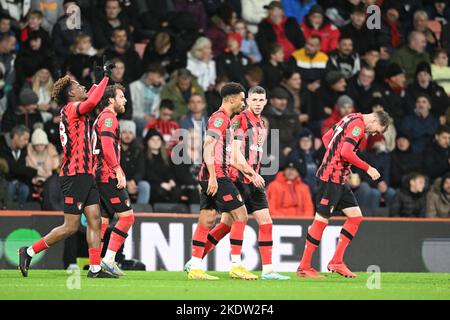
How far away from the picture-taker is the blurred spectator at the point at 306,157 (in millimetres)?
18953

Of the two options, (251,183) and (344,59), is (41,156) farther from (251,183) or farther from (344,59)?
(344,59)

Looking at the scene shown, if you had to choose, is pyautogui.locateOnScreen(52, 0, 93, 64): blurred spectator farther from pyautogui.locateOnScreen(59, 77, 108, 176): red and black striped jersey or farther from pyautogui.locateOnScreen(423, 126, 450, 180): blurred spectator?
pyautogui.locateOnScreen(423, 126, 450, 180): blurred spectator

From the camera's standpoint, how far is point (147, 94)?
19344 millimetres

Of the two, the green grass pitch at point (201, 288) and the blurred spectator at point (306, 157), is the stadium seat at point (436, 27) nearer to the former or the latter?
the blurred spectator at point (306, 157)

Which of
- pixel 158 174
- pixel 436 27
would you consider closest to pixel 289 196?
pixel 158 174

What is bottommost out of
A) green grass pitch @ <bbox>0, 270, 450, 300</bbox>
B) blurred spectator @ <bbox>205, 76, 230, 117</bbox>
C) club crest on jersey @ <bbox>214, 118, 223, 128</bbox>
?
green grass pitch @ <bbox>0, 270, 450, 300</bbox>

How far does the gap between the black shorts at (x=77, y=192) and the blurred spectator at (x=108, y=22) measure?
7.11 m

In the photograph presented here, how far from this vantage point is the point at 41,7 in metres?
19.7

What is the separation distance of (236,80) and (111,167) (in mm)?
7111

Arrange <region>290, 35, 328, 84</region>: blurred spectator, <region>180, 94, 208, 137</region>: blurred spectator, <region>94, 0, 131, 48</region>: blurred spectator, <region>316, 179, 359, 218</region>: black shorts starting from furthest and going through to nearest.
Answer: <region>290, 35, 328, 84</region>: blurred spectator
<region>94, 0, 131, 48</region>: blurred spectator
<region>180, 94, 208, 137</region>: blurred spectator
<region>316, 179, 359, 218</region>: black shorts

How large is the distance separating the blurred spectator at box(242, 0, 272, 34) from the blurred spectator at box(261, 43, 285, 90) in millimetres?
1163

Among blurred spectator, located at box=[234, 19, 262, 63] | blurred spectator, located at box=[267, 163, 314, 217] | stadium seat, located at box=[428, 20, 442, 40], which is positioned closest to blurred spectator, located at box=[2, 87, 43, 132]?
blurred spectator, located at box=[267, 163, 314, 217]

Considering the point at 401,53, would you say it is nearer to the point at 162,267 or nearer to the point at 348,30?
the point at 348,30

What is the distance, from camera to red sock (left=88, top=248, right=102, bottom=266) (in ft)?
43.0
